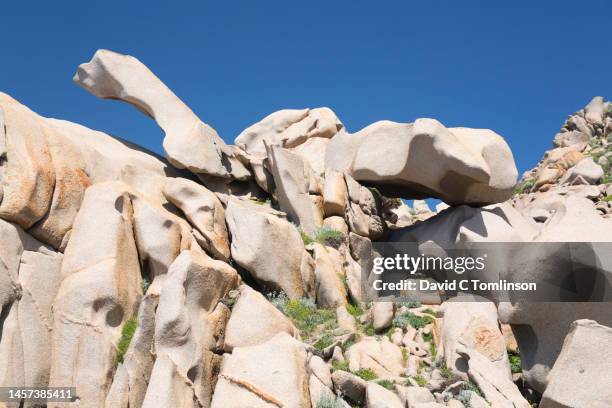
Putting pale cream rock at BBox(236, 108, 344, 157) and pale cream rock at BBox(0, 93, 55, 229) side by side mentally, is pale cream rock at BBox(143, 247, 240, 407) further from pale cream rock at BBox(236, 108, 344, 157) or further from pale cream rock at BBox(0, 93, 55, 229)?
pale cream rock at BBox(236, 108, 344, 157)

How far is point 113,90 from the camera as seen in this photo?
2525 cm

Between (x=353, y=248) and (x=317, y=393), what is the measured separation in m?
10.1

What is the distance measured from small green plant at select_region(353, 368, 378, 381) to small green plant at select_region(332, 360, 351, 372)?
0.88 ft

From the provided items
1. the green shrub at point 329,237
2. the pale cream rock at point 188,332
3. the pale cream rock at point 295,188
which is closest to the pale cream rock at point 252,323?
the pale cream rock at point 188,332

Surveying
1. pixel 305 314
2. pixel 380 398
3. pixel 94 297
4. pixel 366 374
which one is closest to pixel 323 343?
pixel 366 374

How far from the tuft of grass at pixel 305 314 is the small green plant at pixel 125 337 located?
14.0 feet

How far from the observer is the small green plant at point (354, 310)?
63.9 ft

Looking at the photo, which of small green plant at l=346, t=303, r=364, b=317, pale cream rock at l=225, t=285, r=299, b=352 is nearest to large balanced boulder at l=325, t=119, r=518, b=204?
small green plant at l=346, t=303, r=364, b=317

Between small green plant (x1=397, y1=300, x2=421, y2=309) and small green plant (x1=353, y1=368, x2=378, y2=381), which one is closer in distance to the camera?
small green plant (x1=353, y1=368, x2=378, y2=381)

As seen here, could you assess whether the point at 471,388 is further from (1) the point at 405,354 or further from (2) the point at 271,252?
(2) the point at 271,252

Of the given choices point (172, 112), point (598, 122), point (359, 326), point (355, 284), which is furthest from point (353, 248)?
point (598, 122)

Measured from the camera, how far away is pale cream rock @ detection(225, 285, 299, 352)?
14.8 meters

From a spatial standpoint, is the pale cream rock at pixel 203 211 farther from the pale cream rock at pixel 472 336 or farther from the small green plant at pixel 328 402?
the small green plant at pixel 328 402

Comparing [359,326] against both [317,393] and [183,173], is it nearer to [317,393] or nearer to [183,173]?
[317,393]
